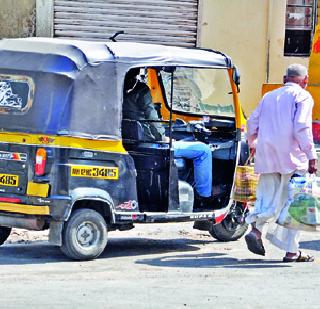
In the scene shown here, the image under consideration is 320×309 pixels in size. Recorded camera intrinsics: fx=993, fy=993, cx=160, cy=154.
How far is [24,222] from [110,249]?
127 centimetres

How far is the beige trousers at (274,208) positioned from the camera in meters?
9.01

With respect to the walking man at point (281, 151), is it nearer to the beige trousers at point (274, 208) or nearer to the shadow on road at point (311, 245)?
the beige trousers at point (274, 208)

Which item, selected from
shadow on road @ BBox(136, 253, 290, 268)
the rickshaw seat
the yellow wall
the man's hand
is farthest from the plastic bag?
the yellow wall

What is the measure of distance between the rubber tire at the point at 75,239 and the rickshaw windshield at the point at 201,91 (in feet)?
6.30

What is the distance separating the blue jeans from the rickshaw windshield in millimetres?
779

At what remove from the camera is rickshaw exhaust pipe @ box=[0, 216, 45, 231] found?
873 cm

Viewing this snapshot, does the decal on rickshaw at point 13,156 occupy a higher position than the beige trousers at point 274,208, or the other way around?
the decal on rickshaw at point 13,156

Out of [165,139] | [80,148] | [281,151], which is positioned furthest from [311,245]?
[80,148]

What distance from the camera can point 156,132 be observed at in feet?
30.8

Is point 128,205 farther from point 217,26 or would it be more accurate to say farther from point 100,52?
point 217,26

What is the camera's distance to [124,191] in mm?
8977

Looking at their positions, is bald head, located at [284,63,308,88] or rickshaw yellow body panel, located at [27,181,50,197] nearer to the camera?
rickshaw yellow body panel, located at [27,181,50,197]

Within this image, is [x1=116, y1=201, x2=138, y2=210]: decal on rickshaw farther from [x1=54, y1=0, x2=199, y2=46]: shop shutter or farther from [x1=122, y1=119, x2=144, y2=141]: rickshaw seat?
[x1=54, y1=0, x2=199, y2=46]: shop shutter

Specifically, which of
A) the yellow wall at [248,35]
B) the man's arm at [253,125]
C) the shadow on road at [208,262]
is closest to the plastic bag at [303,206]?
the shadow on road at [208,262]
